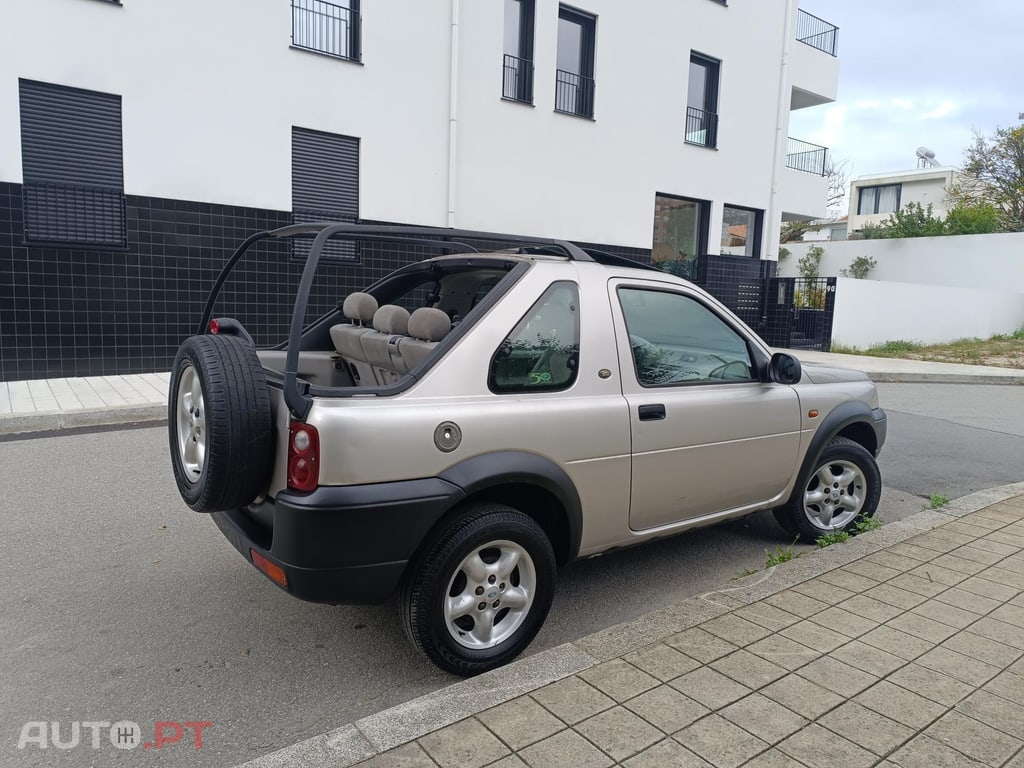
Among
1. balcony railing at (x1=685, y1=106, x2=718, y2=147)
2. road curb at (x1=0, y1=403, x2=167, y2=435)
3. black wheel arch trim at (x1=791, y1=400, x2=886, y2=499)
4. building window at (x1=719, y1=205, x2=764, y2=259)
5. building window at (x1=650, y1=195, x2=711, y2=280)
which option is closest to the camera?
black wheel arch trim at (x1=791, y1=400, x2=886, y2=499)

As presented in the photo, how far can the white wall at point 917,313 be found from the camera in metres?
20.1

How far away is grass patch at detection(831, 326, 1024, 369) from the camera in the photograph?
62.6 ft

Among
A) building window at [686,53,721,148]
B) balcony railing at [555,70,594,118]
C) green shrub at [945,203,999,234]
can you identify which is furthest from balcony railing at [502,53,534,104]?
green shrub at [945,203,999,234]

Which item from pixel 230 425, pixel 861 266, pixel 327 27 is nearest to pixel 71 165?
pixel 327 27

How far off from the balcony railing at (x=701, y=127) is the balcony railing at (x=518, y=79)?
5080mm

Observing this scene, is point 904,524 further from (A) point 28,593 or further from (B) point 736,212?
(B) point 736,212

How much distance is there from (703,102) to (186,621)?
18134mm

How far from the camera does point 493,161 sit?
14.3 meters

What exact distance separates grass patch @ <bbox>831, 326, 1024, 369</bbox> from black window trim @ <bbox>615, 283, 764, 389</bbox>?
16.9 meters

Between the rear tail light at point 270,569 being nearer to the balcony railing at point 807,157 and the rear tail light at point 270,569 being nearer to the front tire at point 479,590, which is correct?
the front tire at point 479,590

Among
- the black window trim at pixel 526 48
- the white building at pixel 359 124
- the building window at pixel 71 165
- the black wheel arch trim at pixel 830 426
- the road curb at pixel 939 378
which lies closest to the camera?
the black wheel arch trim at pixel 830 426

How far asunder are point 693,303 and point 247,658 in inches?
110

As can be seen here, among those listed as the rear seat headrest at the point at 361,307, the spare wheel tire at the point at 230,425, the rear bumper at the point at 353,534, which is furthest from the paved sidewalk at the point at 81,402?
the rear bumper at the point at 353,534

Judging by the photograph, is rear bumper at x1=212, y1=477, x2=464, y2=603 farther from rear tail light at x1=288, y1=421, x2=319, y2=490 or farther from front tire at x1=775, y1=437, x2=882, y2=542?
front tire at x1=775, y1=437, x2=882, y2=542
